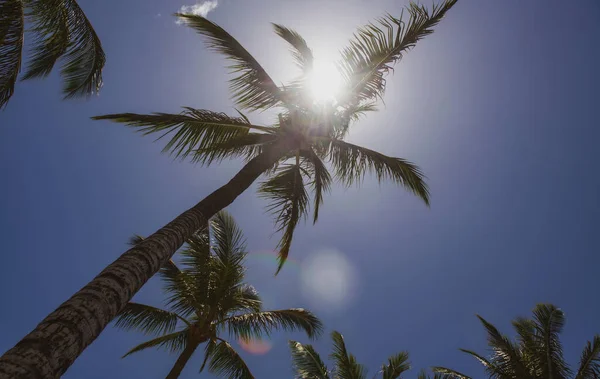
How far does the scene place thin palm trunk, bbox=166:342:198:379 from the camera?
25.7ft

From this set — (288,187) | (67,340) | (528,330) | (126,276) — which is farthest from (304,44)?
(528,330)

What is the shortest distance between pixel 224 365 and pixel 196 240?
13.5ft

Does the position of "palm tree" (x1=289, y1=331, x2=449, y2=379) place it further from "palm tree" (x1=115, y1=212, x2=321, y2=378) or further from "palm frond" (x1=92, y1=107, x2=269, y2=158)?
"palm frond" (x1=92, y1=107, x2=269, y2=158)

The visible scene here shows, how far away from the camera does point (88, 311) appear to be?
8.14 ft

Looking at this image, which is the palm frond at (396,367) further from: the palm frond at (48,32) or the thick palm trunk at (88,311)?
the palm frond at (48,32)

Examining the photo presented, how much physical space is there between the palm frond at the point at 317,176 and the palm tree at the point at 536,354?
277 inches

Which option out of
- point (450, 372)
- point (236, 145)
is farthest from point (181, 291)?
point (450, 372)

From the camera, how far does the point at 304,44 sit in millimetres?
7473

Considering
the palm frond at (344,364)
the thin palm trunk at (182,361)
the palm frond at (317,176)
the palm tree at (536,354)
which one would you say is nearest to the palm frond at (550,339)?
the palm tree at (536,354)

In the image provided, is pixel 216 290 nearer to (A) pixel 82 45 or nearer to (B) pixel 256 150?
(B) pixel 256 150

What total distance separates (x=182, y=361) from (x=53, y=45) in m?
7.71

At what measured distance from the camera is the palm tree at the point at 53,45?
5.81 m

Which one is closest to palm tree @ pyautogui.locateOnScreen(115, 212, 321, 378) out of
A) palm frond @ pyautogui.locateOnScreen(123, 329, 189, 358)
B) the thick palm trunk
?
palm frond @ pyautogui.locateOnScreen(123, 329, 189, 358)

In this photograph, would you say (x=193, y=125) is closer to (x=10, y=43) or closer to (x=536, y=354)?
(x=10, y=43)
